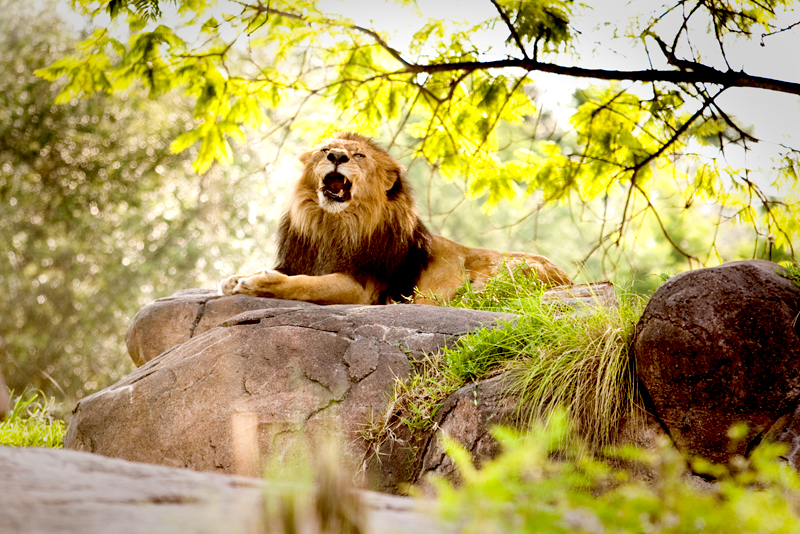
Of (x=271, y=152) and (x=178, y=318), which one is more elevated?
(x=271, y=152)

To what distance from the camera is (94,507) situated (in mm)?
1501

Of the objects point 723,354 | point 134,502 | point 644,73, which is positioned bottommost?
point 134,502

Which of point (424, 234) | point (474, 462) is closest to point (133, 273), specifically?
point (424, 234)

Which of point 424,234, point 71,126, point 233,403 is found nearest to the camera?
point 233,403

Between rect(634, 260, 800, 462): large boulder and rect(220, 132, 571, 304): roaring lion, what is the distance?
8.09 feet

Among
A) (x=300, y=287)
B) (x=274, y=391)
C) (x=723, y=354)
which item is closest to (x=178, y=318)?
(x=300, y=287)

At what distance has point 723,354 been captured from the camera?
10.4 feet

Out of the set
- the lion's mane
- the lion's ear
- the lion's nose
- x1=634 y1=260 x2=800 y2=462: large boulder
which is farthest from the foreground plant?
the lion's ear

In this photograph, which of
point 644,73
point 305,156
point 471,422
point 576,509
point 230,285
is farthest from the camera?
point 305,156

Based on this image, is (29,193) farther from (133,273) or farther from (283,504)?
(283,504)

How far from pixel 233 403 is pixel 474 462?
1.35m

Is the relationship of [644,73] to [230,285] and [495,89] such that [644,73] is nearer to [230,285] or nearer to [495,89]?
[495,89]

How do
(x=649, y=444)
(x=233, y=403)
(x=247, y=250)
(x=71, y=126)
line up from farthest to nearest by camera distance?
(x=247, y=250)
(x=71, y=126)
(x=233, y=403)
(x=649, y=444)

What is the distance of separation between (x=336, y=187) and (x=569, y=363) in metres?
2.61
